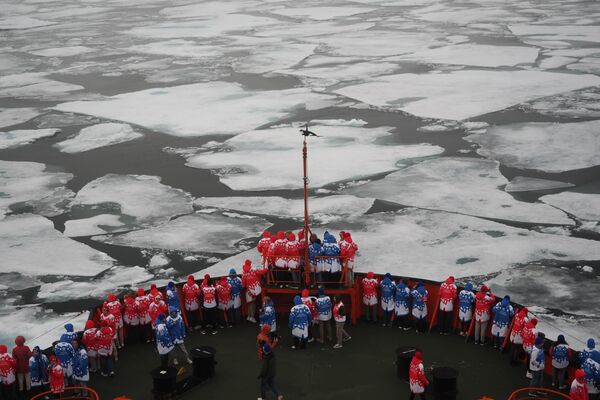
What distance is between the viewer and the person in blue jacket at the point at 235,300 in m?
11.2

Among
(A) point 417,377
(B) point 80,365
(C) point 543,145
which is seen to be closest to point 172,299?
(B) point 80,365

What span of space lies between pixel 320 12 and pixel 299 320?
49.0m

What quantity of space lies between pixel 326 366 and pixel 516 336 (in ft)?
8.31

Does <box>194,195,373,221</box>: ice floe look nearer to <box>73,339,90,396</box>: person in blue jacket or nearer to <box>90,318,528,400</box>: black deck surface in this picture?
<box>90,318,528,400</box>: black deck surface

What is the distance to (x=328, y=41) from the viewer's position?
43438 mm

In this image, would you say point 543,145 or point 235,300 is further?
point 543,145

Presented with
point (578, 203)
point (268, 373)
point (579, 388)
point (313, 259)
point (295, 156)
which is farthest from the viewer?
point (295, 156)

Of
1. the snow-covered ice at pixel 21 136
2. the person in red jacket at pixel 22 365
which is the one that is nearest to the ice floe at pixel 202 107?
the snow-covered ice at pixel 21 136

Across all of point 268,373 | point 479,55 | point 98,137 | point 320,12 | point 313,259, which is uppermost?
point 313,259

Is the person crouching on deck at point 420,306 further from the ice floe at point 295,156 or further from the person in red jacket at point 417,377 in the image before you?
the ice floe at point 295,156

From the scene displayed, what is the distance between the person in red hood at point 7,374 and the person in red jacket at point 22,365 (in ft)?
0.17

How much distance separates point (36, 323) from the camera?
13.4 metres

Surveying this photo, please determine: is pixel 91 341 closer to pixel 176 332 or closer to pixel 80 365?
pixel 80 365

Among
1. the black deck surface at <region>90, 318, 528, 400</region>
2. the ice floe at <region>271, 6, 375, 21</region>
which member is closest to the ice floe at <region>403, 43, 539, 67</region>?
the ice floe at <region>271, 6, 375, 21</region>
